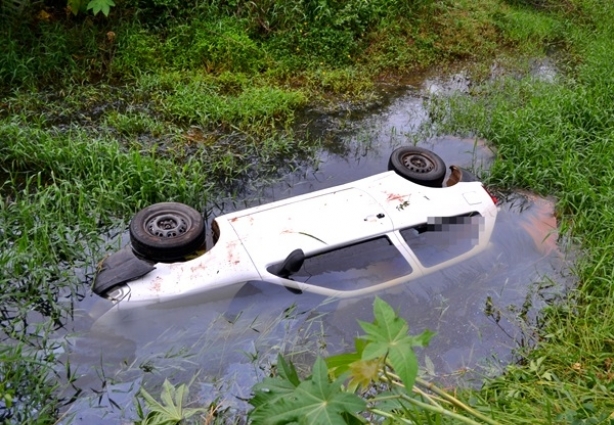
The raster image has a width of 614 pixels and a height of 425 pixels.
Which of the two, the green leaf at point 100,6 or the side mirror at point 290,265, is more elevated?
the green leaf at point 100,6

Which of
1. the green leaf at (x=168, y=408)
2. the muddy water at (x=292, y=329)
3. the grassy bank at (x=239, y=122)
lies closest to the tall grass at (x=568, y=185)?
the grassy bank at (x=239, y=122)

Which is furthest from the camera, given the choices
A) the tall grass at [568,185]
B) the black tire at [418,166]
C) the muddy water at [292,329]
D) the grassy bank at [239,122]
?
the black tire at [418,166]

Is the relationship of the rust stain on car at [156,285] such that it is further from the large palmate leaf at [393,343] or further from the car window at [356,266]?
the large palmate leaf at [393,343]

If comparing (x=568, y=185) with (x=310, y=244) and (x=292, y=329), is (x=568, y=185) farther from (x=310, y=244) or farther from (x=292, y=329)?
(x=292, y=329)

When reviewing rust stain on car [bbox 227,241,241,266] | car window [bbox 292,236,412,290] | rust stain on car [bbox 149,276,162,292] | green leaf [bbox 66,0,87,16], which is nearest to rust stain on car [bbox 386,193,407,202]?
car window [bbox 292,236,412,290]

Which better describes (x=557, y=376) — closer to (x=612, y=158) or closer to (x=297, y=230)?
(x=297, y=230)

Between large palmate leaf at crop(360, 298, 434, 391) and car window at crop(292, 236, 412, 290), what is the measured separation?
2.35 meters

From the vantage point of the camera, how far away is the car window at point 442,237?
4812 millimetres

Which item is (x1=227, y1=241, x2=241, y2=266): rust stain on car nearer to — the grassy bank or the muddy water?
the muddy water

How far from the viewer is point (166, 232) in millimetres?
4816

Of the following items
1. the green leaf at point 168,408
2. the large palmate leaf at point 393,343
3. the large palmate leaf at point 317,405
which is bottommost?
the green leaf at point 168,408

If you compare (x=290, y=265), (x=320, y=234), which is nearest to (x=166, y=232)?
(x=290, y=265)

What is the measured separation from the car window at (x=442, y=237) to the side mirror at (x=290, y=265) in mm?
848

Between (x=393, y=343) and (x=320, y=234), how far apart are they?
258 cm
